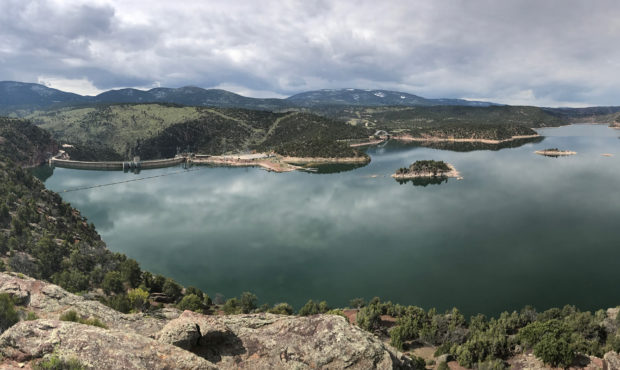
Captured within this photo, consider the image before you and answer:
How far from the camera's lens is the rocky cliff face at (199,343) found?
1069 centimetres

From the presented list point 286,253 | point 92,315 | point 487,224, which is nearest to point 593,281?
point 487,224

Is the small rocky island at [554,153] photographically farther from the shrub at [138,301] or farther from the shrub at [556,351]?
the shrub at [138,301]

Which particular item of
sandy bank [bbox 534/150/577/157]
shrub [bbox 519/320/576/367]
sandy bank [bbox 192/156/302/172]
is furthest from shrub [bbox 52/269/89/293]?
sandy bank [bbox 534/150/577/157]

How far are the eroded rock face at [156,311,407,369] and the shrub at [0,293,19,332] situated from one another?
1016cm

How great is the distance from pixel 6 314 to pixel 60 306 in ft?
11.2

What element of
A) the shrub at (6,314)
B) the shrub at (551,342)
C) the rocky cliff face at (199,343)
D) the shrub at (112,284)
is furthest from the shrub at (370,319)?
the shrub at (112,284)

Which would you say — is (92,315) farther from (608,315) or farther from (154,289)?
(608,315)

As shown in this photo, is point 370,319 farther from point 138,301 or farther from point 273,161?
point 273,161

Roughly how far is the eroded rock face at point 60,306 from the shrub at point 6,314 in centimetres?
193

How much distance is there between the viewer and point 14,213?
198 feet

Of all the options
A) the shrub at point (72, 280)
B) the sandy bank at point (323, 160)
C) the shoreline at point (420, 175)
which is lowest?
the shrub at point (72, 280)

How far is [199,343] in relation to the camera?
46.3ft

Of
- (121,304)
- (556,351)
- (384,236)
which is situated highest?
(556,351)

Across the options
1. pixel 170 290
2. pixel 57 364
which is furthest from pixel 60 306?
pixel 170 290
